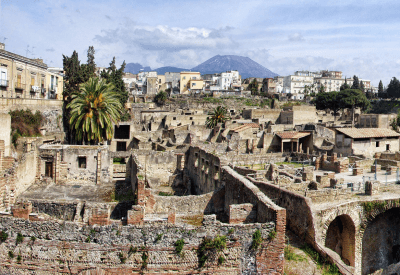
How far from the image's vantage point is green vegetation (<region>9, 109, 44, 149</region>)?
32.0 metres

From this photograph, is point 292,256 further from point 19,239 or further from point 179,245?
point 19,239

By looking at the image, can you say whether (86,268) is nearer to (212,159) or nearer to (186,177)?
(212,159)

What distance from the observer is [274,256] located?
11.6m

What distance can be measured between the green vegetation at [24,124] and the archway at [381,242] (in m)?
27.2

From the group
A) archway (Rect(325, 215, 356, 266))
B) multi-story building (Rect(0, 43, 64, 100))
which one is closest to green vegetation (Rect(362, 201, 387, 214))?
archway (Rect(325, 215, 356, 266))

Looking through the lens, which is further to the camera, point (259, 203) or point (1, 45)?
point (1, 45)

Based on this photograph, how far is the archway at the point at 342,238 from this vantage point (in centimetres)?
1731

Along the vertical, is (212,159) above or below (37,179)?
above

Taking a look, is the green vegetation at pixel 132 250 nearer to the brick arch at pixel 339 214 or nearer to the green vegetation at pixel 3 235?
the green vegetation at pixel 3 235

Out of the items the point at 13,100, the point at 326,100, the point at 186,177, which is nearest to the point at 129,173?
the point at 186,177

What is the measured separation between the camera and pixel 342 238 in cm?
1783

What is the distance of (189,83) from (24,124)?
73.2m

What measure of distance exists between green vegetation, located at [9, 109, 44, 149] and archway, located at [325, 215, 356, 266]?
2570 cm

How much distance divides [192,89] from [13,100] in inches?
2779
